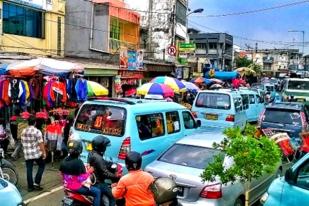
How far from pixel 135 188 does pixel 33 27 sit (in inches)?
691

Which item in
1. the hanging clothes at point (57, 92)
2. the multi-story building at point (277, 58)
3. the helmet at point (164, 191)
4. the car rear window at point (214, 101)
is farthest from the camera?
the multi-story building at point (277, 58)

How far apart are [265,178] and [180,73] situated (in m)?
27.5

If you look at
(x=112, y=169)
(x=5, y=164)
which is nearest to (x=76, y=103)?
(x=5, y=164)

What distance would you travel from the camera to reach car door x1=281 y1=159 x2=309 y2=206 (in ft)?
17.1

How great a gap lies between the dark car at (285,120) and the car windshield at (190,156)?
251 inches

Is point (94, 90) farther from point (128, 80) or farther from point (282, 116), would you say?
point (128, 80)

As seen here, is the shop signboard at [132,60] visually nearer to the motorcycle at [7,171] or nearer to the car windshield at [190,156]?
the motorcycle at [7,171]

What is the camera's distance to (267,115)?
14.2m

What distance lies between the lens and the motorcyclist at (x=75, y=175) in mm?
6141

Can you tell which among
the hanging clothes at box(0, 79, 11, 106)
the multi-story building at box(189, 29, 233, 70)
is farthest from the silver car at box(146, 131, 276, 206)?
the multi-story building at box(189, 29, 233, 70)

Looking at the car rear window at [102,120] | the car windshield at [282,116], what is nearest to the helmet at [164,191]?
the car rear window at [102,120]

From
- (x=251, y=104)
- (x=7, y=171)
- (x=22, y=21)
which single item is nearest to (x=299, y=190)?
(x=7, y=171)

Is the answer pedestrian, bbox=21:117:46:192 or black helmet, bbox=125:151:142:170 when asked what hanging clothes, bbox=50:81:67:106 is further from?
black helmet, bbox=125:151:142:170

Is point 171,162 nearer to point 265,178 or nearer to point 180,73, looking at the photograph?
point 265,178
